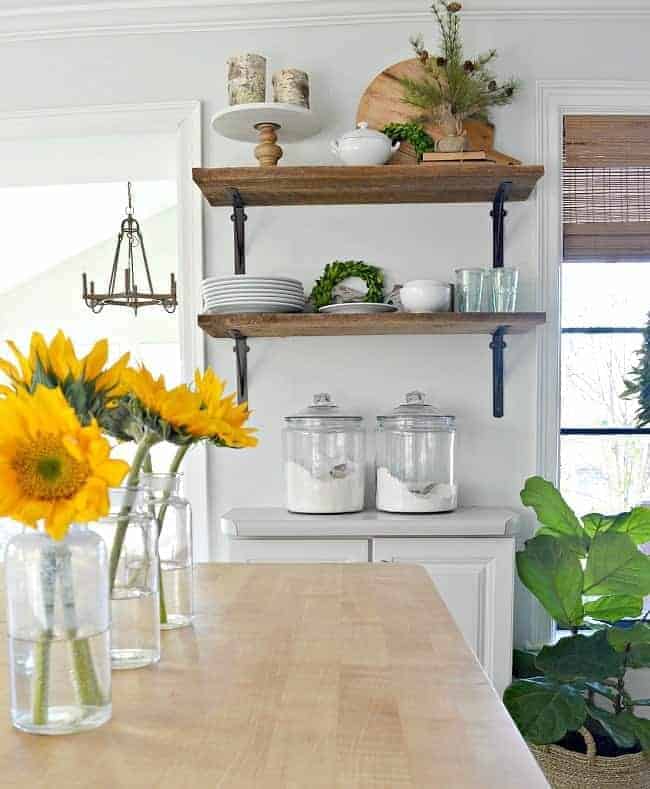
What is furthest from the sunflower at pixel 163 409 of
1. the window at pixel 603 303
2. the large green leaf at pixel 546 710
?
the window at pixel 603 303

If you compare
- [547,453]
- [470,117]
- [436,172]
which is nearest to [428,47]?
[470,117]

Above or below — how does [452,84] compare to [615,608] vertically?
above

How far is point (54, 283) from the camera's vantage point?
734 cm

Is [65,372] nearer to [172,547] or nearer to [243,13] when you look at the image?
[172,547]

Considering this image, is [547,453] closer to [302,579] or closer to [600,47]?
[600,47]

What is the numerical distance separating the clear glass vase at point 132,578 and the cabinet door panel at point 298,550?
1420mm

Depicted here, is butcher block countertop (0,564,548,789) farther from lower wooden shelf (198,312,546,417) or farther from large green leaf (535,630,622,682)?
lower wooden shelf (198,312,546,417)

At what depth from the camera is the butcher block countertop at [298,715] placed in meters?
0.66

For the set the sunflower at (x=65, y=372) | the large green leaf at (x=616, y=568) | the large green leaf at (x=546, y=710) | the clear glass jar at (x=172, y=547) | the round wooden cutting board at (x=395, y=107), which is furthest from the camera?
the round wooden cutting board at (x=395, y=107)

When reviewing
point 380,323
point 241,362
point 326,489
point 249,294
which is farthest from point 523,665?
point 249,294

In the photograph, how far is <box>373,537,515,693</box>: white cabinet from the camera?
235 cm

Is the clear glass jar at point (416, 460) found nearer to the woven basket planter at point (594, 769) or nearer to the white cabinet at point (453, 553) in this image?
the white cabinet at point (453, 553)

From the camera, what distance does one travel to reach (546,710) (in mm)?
1996

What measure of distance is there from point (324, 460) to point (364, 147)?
0.93m
